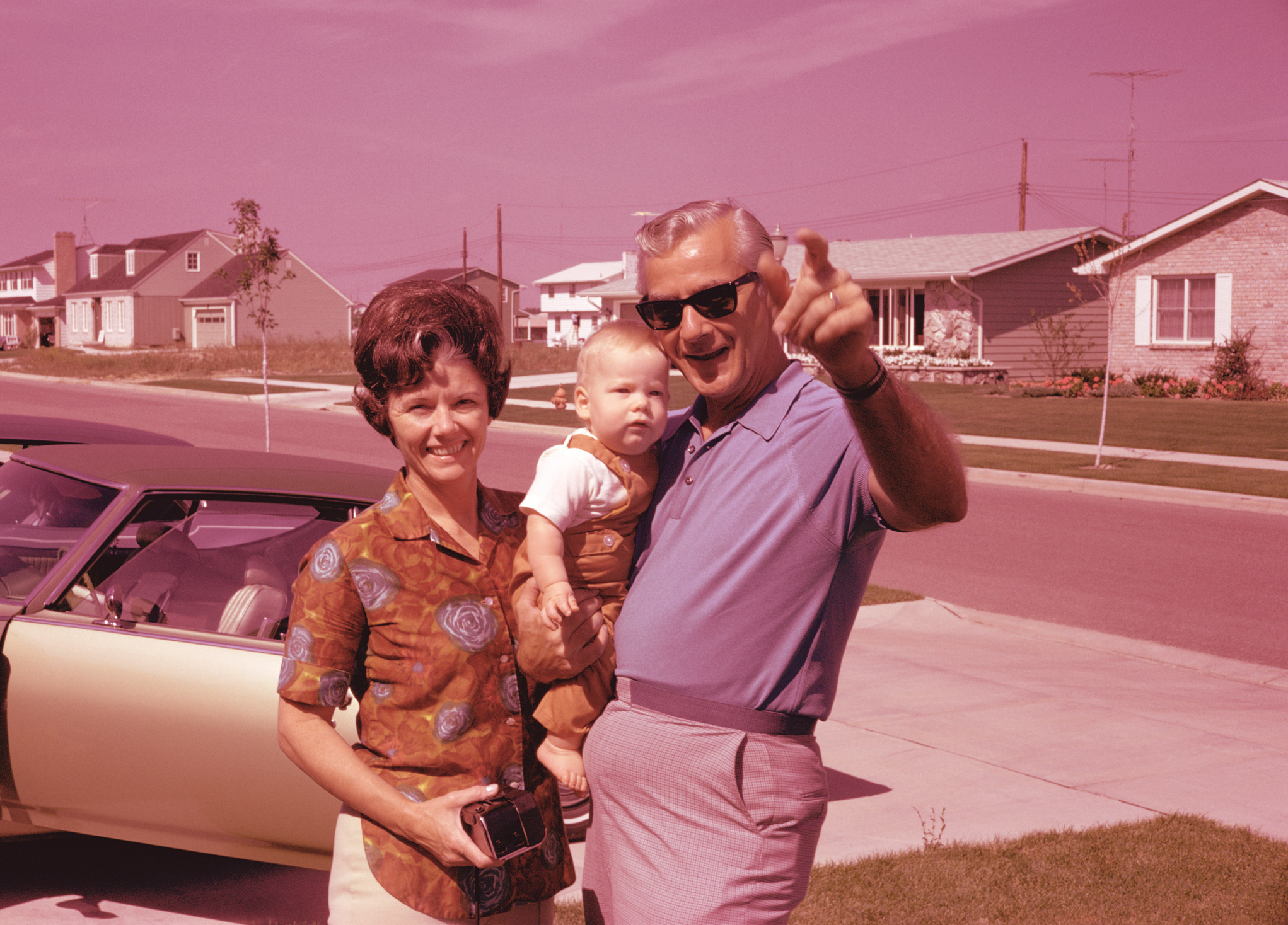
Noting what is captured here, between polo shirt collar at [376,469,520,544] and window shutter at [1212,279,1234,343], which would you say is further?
window shutter at [1212,279,1234,343]

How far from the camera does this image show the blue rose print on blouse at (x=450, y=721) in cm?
215

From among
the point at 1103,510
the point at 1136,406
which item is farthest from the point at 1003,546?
the point at 1136,406

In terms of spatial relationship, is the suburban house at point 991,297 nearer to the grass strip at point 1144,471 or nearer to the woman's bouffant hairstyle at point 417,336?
the grass strip at point 1144,471

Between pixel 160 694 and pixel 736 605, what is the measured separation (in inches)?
104

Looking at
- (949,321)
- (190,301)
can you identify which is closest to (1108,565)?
(949,321)

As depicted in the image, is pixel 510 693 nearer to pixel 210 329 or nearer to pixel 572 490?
pixel 572 490

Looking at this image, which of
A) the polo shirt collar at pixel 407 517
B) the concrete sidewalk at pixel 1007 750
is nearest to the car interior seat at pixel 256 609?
the concrete sidewalk at pixel 1007 750

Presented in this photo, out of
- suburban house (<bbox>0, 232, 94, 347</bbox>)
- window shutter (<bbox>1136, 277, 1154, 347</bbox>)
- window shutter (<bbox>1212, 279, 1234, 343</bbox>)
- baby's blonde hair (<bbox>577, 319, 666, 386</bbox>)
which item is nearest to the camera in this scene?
baby's blonde hair (<bbox>577, 319, 666, 386</bbox>)

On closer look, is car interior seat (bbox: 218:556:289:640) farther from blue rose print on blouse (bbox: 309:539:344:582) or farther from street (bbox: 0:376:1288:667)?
street (bbox: 0:376:1288:667)

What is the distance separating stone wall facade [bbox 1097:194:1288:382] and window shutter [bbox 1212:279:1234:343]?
59mm

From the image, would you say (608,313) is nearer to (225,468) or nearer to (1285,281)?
(1285,281)

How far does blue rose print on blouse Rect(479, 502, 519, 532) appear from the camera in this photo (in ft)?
7.80

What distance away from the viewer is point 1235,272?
3050 cm

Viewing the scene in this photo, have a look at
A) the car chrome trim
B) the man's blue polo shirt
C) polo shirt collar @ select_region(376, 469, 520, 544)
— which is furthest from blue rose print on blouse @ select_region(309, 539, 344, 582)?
the car chrome trim
